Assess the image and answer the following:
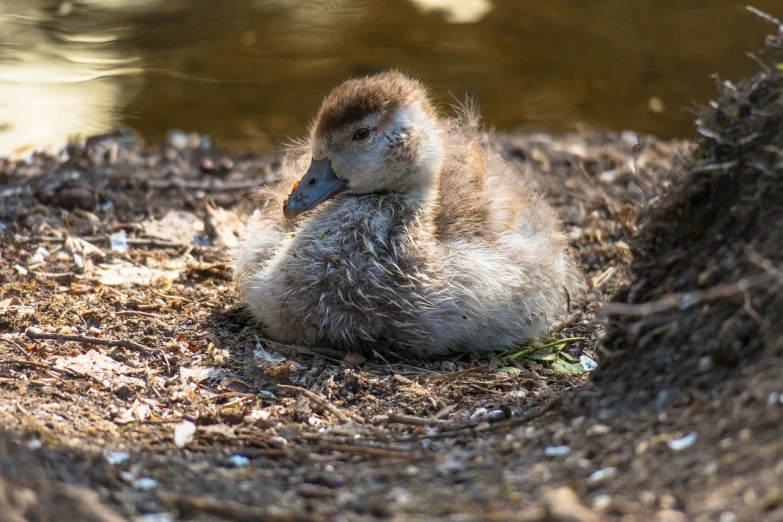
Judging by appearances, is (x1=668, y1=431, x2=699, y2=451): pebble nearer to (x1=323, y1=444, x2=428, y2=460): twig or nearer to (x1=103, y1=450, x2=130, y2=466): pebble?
(x1=323, y1=444, x2=428, y2=460): twig

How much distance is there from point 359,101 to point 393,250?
83cm

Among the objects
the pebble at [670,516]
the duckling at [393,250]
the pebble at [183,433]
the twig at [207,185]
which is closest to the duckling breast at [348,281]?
the duckling at [393,250]

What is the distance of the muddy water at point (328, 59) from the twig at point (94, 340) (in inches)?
162

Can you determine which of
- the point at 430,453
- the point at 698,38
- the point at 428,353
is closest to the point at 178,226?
the point at 428,353

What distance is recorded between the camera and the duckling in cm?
454

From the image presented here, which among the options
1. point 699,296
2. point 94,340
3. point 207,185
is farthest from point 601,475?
point 207,185

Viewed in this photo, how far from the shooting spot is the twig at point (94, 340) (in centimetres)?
435

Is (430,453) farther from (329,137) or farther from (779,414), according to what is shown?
(329,137)

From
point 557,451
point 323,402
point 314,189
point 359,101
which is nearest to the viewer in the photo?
point 557,451

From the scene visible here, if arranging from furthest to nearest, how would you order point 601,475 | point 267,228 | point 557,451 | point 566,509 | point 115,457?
point 267,228 → point 115,457 → point 557,451 → point 601,475 → point 566,509

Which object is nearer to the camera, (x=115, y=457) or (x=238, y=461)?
(x=115, y=457)

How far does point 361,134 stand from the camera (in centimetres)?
469

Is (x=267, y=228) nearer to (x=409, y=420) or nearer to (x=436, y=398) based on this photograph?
(x=436, y=398)

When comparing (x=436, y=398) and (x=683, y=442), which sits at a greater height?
(x=683, y=442)
